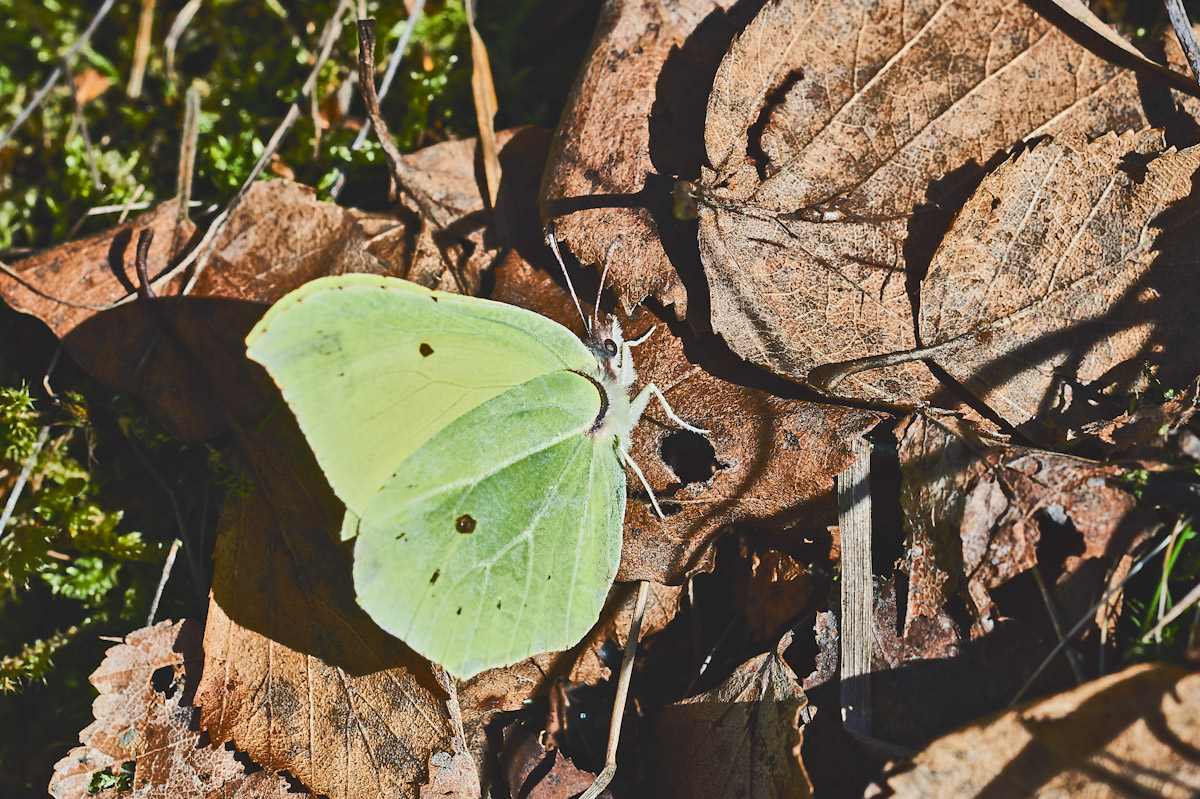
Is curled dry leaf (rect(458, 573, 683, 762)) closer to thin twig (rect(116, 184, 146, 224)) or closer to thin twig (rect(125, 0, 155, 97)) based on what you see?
thin twig (rect(116, 184, 146, 224))

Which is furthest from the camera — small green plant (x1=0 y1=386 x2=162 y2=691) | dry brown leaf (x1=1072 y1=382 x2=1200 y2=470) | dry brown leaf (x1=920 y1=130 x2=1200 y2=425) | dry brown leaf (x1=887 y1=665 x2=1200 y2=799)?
small green plant (x1=0 y1=386 x2=162 y2=691)

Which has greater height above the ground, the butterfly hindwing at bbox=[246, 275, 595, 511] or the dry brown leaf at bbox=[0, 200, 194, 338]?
the butterfly hindwing at bbox=[246, 275, 595, 511]

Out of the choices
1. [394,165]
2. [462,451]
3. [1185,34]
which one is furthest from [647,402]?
[1185,34]

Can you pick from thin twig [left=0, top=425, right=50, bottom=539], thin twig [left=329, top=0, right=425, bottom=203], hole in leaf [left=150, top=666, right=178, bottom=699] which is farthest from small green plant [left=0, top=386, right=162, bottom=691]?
thin twig [left=329, top=0, right=425, bottom=203]

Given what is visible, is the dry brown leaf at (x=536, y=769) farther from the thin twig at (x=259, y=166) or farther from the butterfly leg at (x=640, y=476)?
the thin twig at (x=259, y=166)

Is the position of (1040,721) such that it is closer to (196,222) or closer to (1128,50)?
(1128,50)

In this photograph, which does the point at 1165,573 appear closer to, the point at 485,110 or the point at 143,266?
the point at 485,110

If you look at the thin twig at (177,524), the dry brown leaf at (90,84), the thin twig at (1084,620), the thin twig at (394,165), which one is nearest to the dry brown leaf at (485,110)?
the thin twig at (394,165)
